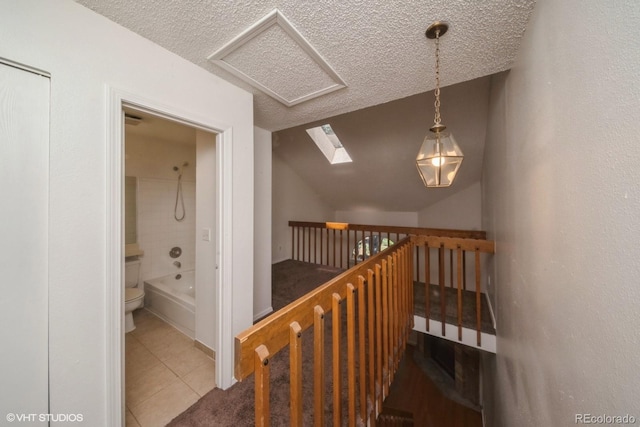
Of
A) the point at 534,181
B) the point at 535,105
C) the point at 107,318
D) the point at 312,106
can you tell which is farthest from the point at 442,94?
the point at 107,318

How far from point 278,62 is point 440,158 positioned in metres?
1.18

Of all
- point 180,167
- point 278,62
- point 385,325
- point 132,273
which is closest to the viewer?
point 278,62

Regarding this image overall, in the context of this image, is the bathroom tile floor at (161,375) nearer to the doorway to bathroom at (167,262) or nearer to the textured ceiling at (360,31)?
the doorway to bathroom at (167,262)

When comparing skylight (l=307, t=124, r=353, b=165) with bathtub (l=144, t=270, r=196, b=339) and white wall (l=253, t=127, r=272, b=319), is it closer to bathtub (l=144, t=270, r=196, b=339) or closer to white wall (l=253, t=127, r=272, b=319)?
white wall (l=253, t=127, r=272, b=319)

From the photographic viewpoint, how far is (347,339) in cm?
112

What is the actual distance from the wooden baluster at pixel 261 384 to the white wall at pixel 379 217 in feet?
15.8

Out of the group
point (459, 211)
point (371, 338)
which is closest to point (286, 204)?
point (371, 338)

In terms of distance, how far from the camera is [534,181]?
103 centimetres

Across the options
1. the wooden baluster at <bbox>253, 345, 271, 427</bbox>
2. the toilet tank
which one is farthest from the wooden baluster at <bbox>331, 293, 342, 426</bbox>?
the toilet tank

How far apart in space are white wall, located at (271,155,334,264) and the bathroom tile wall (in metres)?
1.38

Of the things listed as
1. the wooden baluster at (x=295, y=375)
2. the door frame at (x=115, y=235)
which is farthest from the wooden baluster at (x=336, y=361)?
the door frame at (x=115, y=235)

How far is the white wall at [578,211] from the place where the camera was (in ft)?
1.56

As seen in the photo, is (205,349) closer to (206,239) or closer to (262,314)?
(262,314)

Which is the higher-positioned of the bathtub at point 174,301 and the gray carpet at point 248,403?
the bathtub at point 174,301
